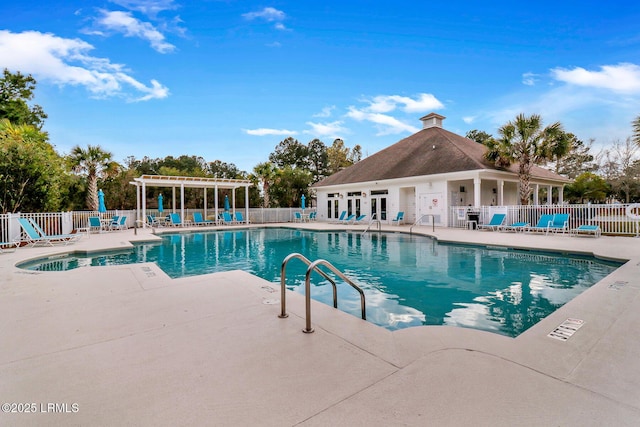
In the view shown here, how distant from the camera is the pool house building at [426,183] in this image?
17.7 meters

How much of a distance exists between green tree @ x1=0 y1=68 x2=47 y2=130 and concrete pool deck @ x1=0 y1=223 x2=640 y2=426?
27975mm

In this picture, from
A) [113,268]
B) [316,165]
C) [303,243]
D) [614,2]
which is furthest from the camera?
[316,165]

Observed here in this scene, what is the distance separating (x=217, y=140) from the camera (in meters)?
29.4

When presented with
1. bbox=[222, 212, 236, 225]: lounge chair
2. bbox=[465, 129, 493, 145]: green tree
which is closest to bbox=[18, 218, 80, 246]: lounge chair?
bbox=[222, 212, 236, 225]: lounge chair

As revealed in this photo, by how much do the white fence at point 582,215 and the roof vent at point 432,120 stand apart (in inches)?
436

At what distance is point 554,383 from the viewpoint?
2.29 metres

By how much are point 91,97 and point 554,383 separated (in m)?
22.4

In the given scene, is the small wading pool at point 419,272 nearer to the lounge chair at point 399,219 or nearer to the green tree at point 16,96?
the lounge chair at point 399,219

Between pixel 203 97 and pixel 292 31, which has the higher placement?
pixel 292 31

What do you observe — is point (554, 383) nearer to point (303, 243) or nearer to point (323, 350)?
point (323, 350)

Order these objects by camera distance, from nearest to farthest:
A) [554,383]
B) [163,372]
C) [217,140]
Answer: [554,383] < [163,372] < [217,140]

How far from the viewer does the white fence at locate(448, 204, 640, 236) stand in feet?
39.8

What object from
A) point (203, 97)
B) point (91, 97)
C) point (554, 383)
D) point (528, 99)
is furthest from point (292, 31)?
point (554, 383)

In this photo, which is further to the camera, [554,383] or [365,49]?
[365,49]
